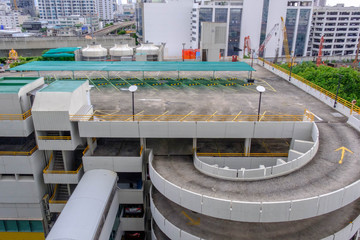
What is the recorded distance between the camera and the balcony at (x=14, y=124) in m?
27.8

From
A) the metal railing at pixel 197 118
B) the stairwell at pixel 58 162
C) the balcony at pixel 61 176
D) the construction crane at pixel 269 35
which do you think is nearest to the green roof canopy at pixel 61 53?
the metal railing at pixel 197 118

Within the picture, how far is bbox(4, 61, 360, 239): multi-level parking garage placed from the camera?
2116cm

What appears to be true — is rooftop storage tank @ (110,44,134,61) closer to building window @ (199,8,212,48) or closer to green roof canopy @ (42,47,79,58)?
green roof canopy @ (42,47,79,58)

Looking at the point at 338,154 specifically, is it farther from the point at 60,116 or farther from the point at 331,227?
the point at 60,116

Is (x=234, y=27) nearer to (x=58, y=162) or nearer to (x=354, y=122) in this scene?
(x=354, y=122)

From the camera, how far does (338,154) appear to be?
26.2 m

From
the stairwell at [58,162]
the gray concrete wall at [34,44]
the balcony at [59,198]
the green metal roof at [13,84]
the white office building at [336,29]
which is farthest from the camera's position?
the white office building at [336,29]

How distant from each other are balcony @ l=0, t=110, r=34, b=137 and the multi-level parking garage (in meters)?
1.55

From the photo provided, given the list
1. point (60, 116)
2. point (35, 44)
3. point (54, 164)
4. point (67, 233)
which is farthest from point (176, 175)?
point (35, 44)

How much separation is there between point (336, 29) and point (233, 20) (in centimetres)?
6022

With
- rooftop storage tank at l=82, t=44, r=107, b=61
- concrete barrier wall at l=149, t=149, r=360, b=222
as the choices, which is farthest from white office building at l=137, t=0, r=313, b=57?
→ concrete barrier wall at l=149, t=149, r=360, b=222

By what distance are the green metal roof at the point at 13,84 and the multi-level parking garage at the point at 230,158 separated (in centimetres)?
347

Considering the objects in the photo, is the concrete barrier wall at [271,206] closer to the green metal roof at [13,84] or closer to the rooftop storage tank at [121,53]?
the green metal roof at [13,84]

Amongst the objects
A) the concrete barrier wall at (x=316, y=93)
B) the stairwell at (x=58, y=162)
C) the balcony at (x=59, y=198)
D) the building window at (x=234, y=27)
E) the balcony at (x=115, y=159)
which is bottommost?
the balcony at (x=59, y=198)
